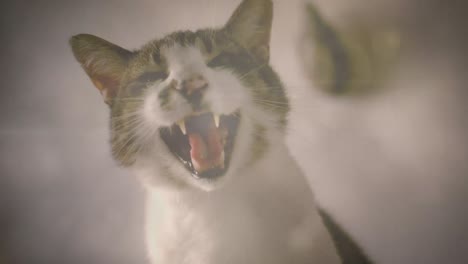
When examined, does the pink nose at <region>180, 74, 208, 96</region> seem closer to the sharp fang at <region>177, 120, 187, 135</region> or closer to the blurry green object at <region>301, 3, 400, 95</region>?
the sharp fang at <region>177, 120, 187, 135</region>

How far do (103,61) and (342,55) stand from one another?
0.66 m

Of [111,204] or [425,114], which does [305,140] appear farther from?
[111,204]

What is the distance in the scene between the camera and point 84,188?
114cm

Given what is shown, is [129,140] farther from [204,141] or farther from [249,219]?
[249,219]

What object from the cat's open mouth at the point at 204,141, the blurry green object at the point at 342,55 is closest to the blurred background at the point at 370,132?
the blurry green object at the point at 342,55

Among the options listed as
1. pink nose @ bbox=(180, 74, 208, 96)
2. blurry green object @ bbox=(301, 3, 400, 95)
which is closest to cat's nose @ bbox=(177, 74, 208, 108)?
pink nose @ bbox=(180, 74, 208, 96)

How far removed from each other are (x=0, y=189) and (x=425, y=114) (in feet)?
4.19

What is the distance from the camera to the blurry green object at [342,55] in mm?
1055

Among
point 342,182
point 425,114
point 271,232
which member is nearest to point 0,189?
point 271,232

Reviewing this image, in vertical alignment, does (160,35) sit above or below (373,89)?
above

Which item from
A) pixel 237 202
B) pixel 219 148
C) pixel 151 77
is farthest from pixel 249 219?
pixel 151 77

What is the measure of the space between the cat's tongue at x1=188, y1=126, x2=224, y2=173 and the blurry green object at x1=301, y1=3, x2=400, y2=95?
32 centimetres

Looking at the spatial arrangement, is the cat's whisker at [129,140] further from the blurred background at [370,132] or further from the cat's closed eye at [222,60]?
the cat's closed eye at [222,60]

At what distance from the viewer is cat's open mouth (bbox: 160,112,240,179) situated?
3.24ft
